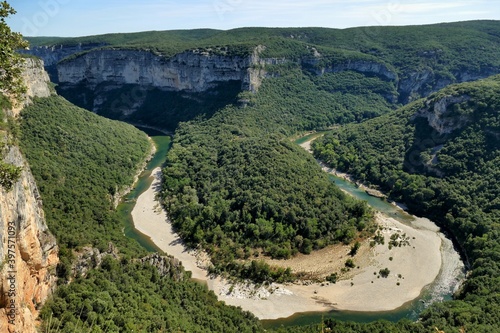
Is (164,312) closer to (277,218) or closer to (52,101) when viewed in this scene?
(277,218)

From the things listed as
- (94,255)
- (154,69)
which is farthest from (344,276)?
(154,69)

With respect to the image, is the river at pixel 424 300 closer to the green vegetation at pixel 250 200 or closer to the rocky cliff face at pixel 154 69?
the green vegetation at pixel 250 200

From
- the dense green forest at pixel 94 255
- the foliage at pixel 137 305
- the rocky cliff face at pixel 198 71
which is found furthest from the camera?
the rocky cliff face at pixel 198 71

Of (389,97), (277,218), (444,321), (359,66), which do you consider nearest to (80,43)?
(359,66)

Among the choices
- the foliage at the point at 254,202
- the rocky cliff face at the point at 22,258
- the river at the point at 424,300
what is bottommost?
the river at the point at 424,300

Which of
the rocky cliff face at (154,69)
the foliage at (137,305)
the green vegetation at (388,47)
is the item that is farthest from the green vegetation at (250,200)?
the green vegetation at (388,47)

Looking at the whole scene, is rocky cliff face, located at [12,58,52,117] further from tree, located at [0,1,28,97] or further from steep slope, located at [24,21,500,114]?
tree, located at [0,1,28,97]

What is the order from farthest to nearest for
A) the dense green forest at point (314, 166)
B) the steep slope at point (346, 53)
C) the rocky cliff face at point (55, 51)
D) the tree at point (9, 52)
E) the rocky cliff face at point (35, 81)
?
1. the rocky cliff face at point (55, 51)
2. the steep slope at point (346, 53)
3. the rocky cliff face at point (35, 81)
4. the dense green forest at point (314, 166)
5. the tree at point (9, 52)

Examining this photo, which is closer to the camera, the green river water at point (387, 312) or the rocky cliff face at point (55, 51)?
the green river water at point (387, 312)
